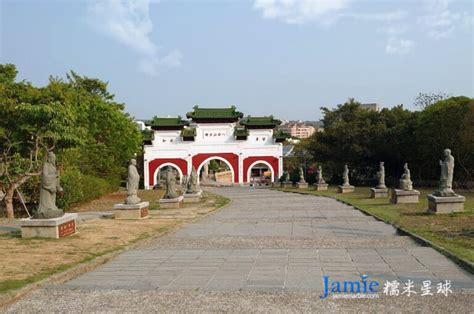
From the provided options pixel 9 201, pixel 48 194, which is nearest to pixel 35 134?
pixel 9 201

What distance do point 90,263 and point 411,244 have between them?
6223 millimetres

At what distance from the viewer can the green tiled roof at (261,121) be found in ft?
170

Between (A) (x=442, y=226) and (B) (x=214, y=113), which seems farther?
(B) (x=214, y=113)

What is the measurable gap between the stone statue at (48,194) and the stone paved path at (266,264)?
276 centimetres

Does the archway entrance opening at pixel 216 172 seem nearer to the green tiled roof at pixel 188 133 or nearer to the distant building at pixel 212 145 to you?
the green tiled roof at pixel 188 133

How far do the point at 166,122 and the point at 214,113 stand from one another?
5.59 m

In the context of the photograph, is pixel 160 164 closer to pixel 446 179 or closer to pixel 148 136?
pixel 148 136

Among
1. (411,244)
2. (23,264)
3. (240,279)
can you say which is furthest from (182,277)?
(411,244)

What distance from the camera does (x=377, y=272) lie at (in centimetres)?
677

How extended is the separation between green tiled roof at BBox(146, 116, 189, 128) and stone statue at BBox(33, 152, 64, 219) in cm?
4053

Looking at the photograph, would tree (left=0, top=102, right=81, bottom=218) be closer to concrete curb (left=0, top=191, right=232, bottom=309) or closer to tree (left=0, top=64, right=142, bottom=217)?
tree (left=0, top=64, right=142, bottom=217)

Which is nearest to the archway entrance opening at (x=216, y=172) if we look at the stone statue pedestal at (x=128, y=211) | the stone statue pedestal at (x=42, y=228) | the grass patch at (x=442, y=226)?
the stone statue pedestal at (x=128, y=211)

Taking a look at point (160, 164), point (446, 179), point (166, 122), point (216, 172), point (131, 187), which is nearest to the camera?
point (446, 179)

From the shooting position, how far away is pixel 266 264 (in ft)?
24.7
